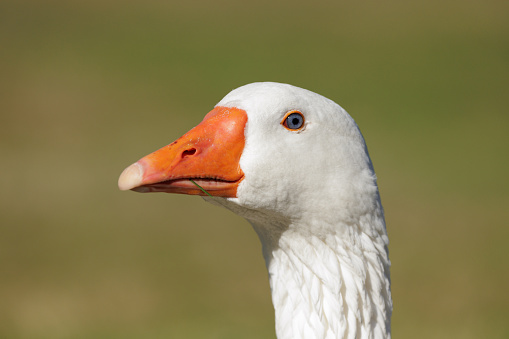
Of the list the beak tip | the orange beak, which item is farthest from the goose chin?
the beak tip

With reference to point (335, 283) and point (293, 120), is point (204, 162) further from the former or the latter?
point (335, 283)

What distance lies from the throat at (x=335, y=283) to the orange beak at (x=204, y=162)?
0.44m

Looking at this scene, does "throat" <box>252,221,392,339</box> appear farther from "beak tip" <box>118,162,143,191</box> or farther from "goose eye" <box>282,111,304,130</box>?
"beak tip" <box>118,162,143,191</box>

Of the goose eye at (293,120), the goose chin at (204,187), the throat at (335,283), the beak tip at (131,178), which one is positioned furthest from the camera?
the throat at (335,283)

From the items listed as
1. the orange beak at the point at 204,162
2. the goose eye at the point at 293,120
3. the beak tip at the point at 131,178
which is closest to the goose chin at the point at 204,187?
the orange beak at the point at 204,162

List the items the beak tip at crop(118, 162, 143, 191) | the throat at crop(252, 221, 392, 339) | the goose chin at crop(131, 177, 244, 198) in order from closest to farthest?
the beak tip at crop(118, 162, 143, 191), the goose chin at crop(131, 177, 244, 198), the throat at crop(252, 221, 392, 339)

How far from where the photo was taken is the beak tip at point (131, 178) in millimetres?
2723

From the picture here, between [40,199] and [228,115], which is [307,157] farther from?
[40,199]

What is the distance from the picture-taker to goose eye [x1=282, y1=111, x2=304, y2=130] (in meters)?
2.95

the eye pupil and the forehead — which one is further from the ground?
the forehead

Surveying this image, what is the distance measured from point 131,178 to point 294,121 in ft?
2.67

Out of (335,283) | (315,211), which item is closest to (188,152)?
(315,211)

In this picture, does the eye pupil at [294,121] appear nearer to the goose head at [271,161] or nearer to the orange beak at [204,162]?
the goose head at [271,161]

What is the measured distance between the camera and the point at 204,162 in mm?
2844
